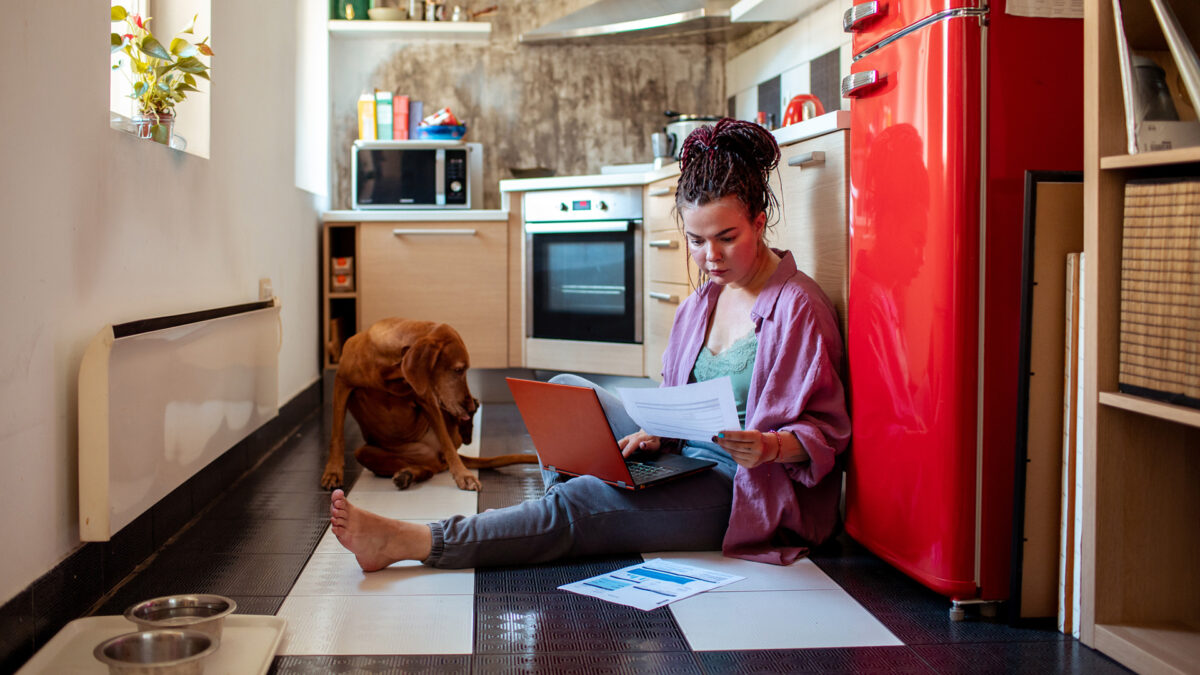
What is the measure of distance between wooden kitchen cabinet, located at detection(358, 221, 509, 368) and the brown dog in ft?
5.11

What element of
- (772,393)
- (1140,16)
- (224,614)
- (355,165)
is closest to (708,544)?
(772,393)

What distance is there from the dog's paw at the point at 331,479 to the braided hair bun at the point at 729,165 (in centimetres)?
130

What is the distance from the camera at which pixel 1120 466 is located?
1.52m

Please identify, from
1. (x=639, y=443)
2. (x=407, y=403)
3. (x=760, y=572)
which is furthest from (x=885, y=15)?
(x=407, y=403)

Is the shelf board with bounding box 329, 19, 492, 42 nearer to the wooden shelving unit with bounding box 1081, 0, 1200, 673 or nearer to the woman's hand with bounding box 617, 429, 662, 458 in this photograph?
the woman's hand with bounding box 617, 429, 662, 458

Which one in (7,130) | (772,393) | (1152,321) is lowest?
(772,393)

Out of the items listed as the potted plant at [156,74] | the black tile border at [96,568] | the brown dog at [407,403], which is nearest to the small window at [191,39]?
the potted plant at [156,74]

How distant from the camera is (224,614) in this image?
1498mm

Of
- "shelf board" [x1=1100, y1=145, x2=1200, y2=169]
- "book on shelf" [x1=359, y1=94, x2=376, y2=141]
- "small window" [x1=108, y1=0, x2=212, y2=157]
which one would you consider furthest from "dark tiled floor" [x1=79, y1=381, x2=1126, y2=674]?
"book on shelf" [x1=359, y1=94, x2=376, y2=141]

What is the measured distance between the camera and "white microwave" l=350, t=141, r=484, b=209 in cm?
463

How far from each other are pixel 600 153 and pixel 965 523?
3717 mm

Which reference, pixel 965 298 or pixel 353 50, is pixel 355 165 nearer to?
pixel 353 50

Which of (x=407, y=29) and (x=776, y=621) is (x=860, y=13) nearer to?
(x=776, y=621)

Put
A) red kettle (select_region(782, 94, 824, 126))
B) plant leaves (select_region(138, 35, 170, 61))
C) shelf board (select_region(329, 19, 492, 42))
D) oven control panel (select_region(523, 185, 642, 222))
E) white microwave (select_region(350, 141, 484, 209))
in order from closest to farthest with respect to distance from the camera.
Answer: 1. plant leaves (select_region(138, 35, 170, 61))
2. red kettle (select_region(782, 94, 824, 126))
3. oven control panel (select_region(523, 185, 642, 222))
4. white microwave (select_region(350, 141, 484, 209))
5. shelf board (select_region(329, 19, 492, 42))
